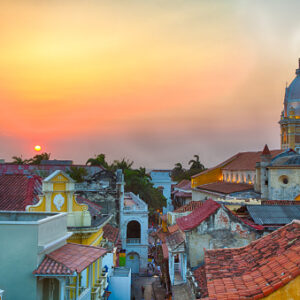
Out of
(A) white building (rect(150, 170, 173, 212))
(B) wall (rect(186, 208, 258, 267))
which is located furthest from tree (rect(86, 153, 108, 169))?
(B) wall (rect(186, 208, 258, 267))

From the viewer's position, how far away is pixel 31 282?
10805mm

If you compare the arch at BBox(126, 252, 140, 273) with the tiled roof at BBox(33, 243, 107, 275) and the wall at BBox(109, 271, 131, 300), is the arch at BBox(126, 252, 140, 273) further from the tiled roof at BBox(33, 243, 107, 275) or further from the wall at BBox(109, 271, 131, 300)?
the tiled roof at BBox(33, 243, 107, 275)

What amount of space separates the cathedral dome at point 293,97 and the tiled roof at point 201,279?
64080mm

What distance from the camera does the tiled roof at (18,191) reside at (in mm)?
20938


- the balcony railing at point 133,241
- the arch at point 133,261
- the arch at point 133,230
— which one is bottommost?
the arch at point 133,261

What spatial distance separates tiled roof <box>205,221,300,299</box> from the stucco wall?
32288mm

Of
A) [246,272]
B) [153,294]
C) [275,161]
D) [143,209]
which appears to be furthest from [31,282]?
[275,161]

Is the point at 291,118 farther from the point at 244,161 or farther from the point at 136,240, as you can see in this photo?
the point at 136,240

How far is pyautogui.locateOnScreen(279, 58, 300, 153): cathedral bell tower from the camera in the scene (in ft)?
242

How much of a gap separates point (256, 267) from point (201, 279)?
712 cm

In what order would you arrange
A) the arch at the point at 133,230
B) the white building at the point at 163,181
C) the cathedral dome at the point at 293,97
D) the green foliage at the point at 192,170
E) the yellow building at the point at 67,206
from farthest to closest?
the green foliage at the point at 192,170 < the white building at the point at 163,181 < the cathedral dome at the point at 293,97 < the arch at the point at 133,230 < the yellow building at the point at 67,206

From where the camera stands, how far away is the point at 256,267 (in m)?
9.06

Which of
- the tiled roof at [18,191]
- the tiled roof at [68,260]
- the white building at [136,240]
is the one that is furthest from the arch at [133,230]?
the tiled roof at [68,260]

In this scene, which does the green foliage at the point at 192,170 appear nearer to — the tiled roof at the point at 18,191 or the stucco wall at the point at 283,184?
the stucco wall at the point at 283,184
